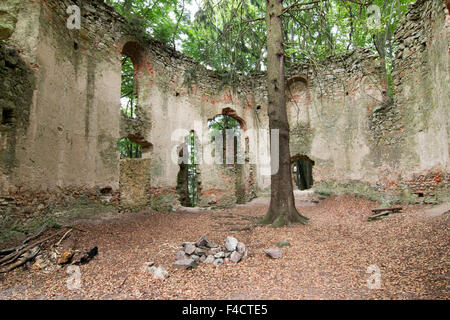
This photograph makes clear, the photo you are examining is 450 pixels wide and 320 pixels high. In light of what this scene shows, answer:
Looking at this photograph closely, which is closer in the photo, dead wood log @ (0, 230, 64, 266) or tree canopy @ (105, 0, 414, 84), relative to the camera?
dead wood log @ (0, 230, 64, 266)

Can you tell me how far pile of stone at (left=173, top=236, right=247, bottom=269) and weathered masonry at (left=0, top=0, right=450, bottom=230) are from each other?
353cm

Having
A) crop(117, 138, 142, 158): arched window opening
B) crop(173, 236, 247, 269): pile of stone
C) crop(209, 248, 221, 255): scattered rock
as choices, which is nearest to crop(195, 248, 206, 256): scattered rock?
crop(173, 236, 247, 269): pile of stone

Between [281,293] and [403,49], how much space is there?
898 centimetres

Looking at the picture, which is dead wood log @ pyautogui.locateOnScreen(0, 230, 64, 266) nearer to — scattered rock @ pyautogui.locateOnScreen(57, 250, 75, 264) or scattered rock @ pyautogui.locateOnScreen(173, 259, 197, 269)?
scattered rock @ pyautogui.locateOnScreen(57, 250, 75, 264)

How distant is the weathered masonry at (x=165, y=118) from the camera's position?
16.6 ft

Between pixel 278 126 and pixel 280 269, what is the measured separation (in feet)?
12.5

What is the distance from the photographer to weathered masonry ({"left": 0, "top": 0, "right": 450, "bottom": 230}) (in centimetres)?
507

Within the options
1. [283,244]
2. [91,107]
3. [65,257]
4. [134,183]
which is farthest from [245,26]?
[65,257]

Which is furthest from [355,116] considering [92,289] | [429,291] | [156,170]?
[92,289]

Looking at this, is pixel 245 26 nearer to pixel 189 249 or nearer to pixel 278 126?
pixel 278 126

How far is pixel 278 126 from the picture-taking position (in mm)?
6191

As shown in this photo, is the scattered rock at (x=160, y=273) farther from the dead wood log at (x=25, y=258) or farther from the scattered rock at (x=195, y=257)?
the dead wood log at (x=25, y=258)

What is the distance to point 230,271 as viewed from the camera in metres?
3.31
